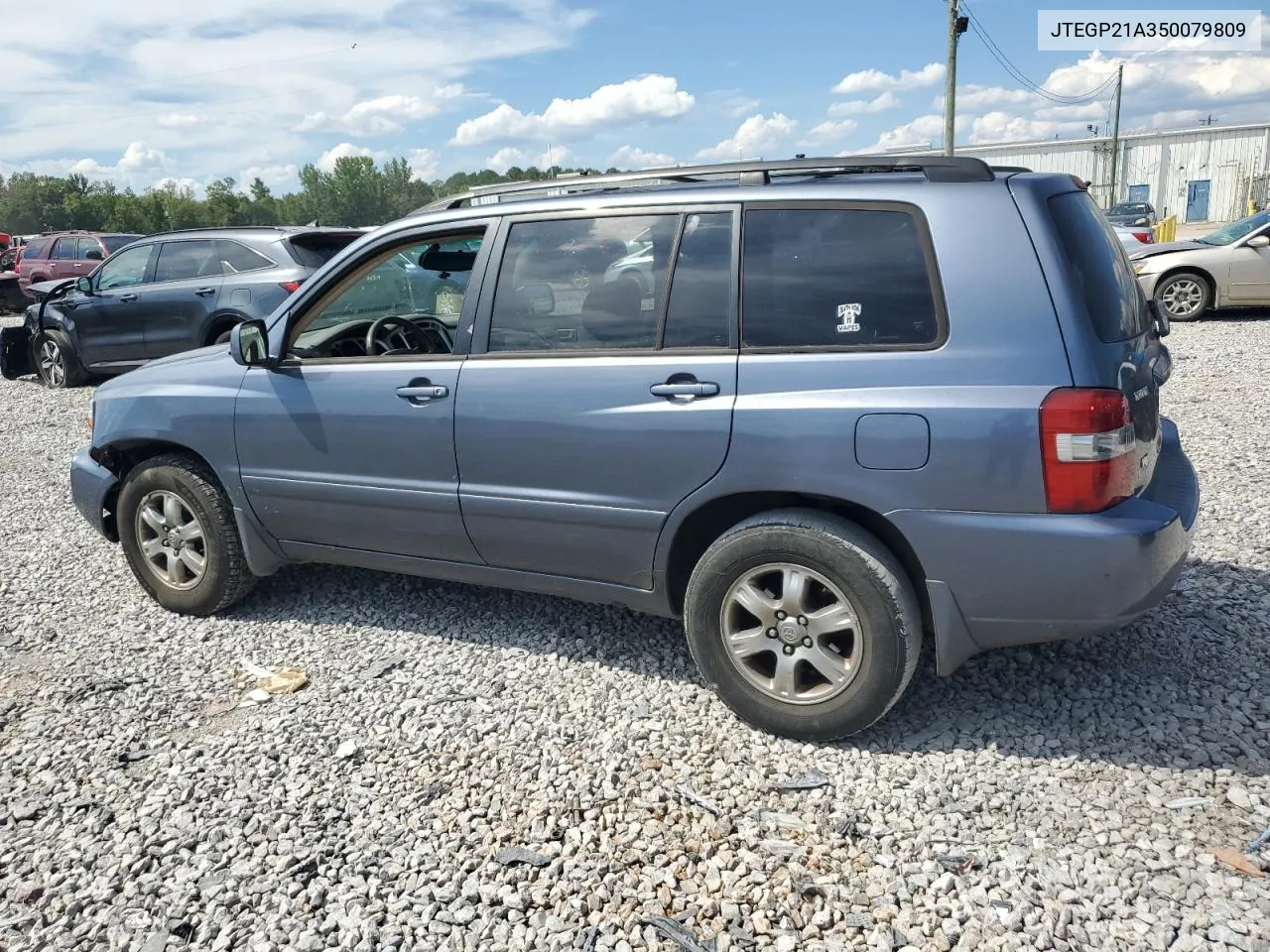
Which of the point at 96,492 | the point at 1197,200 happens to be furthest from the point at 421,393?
the point at 1197,200

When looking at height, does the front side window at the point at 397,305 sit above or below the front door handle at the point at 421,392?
above

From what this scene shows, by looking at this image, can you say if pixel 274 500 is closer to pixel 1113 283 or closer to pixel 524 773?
pixel 524 773

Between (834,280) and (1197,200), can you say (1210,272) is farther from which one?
(1197,200)

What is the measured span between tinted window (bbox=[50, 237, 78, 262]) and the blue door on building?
55.4m

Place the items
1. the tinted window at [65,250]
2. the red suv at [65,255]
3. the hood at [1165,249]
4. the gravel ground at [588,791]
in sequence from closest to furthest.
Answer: the gravel ground at [588,791], the hood at [1165,249], the red suv at [65,255], the tinted window at [65,250]

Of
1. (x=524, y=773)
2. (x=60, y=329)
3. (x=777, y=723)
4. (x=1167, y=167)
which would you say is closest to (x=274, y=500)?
(x=524, y=773)

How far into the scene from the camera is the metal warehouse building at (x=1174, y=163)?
51281 millimetres

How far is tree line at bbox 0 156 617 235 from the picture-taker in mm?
71312

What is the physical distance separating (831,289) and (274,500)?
101 inches

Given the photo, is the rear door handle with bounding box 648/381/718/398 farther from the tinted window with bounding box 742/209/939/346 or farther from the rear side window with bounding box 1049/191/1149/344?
the rear side window with bounding box 1049/191/1149/344

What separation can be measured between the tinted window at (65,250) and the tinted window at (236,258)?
10.9m

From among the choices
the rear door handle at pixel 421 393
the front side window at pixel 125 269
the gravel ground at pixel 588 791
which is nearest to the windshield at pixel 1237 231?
the gravel ground at pixel 588 791

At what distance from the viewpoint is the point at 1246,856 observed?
256cm

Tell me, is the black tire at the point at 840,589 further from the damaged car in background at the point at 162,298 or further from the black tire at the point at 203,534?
the damaged car in background at the point at 162,298
